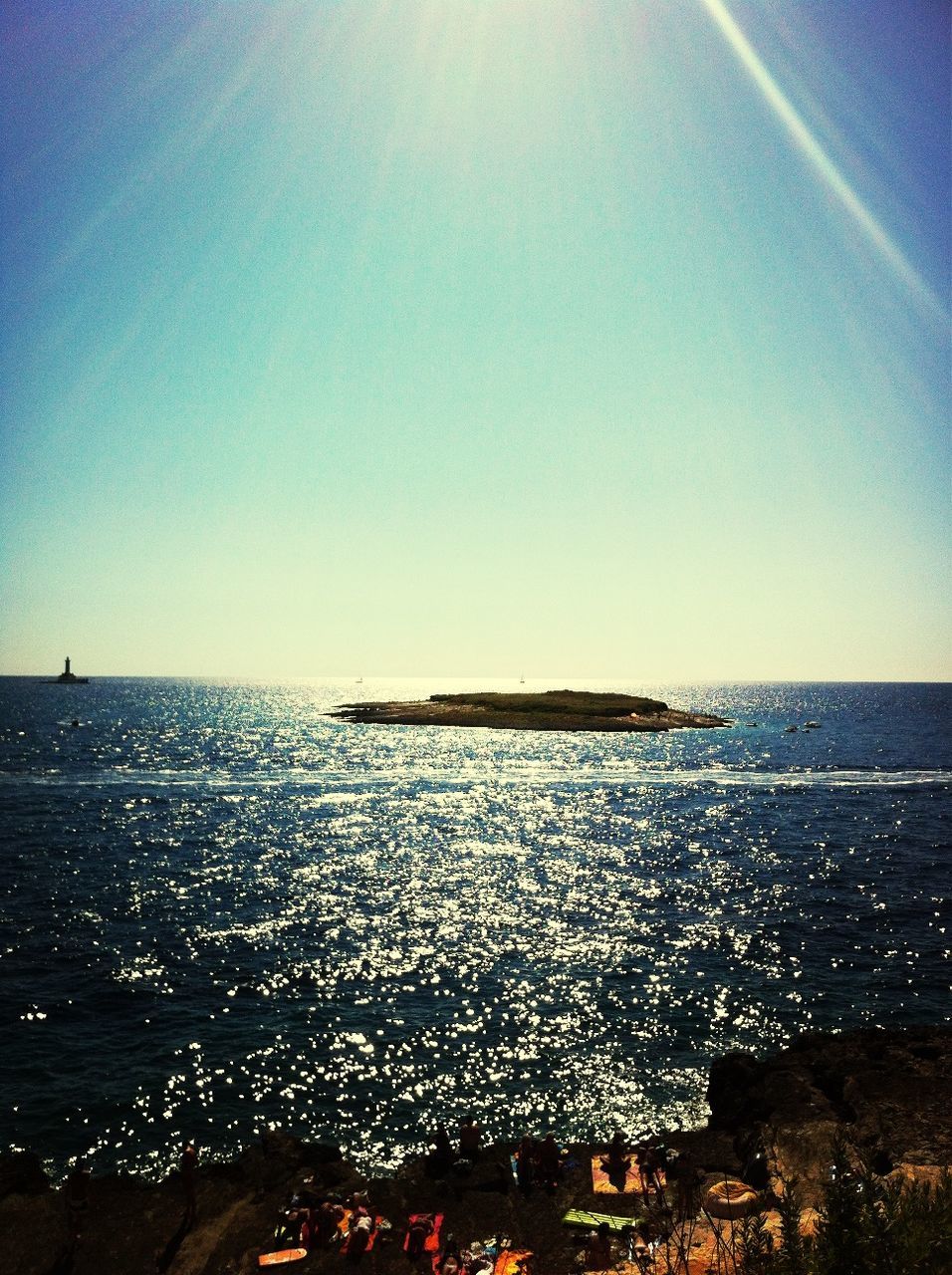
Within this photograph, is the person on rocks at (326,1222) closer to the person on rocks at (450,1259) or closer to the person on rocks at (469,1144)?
the person on rocks at (450,1259)

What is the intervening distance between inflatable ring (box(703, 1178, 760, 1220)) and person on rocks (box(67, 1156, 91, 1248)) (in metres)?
17.9

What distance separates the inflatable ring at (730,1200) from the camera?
20.9 metres

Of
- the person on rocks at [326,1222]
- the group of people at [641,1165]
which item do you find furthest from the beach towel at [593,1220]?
the person on rocks at [326,1222]

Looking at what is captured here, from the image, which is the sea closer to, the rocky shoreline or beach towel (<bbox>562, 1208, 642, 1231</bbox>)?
the rocky shoreline

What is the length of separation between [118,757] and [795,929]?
385ft

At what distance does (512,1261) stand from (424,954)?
23.1m

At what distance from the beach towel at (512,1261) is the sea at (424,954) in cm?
647

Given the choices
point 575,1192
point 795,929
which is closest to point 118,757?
point 795,929

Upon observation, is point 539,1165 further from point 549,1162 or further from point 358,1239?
point 358,1239

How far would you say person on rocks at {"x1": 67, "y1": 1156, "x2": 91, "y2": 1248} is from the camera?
69.3 ft

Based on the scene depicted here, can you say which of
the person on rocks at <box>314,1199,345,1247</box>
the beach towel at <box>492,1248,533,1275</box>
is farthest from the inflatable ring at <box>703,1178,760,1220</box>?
the person on rocks at <box>314,1199,345,1247</box>

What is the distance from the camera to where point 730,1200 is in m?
21.1

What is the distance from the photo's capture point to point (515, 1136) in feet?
86.2

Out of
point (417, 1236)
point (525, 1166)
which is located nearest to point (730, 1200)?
point (525, 1166)
